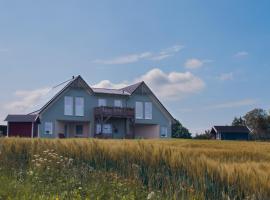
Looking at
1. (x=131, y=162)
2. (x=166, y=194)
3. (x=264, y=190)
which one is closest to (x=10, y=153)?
(x=131, y=162)

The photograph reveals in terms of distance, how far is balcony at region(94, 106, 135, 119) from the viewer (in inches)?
1877

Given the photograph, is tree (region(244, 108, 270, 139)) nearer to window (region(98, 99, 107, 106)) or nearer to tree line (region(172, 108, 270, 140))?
tree line (region(172, 108, 270, 140))

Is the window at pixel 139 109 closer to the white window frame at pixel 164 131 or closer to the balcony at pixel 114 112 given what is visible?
the balcony at pixel 114 112

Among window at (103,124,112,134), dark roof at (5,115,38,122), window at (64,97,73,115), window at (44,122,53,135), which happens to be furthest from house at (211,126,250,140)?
dark roof at (5,115,38,122)

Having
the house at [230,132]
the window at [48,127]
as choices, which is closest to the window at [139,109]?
the window at [48,127]

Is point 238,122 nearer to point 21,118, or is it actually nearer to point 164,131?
point 164,131

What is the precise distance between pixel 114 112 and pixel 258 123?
1135 inches

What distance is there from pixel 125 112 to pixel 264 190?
43092 mm

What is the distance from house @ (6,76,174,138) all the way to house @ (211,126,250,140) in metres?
16.7

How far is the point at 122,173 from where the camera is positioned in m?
9.10

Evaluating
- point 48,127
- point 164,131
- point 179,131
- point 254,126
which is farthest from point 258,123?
point 48,127

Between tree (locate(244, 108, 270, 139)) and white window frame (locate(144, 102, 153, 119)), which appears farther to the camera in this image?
tree (locate(244, 108, 270, 139))

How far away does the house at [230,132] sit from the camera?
223ft

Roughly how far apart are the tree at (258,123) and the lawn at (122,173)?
5851cm
